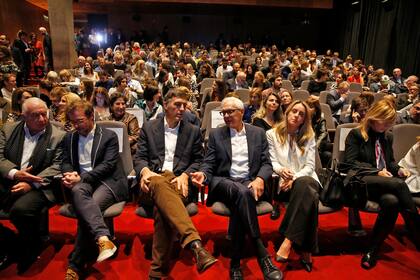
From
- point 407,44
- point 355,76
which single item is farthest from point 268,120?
point 407,44

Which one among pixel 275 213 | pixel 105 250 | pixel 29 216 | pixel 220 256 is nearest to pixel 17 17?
pixel 29 216

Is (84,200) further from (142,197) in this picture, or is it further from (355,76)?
(355,76)

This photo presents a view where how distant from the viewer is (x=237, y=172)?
8.84ft

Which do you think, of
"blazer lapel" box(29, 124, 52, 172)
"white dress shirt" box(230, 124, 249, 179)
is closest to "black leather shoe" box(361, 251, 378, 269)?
"white dress shirt" box(230, 124, 249, 179)

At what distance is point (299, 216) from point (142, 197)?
113 centimetres

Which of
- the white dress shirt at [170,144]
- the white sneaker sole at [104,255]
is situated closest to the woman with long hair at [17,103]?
the white dress shirt at [170,144]

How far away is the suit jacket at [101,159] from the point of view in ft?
8.46

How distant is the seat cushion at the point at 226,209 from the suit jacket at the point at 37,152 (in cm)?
122

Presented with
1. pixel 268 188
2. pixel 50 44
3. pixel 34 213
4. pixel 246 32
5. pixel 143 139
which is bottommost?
pixel 34 213

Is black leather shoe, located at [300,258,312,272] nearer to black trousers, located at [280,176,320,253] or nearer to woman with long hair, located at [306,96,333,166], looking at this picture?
black trousers, located at [280,176,320,253]

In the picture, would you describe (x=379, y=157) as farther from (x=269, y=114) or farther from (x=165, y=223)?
(x=165, y=223)

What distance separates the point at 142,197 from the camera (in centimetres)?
248

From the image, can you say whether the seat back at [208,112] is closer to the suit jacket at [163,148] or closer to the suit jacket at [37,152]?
the suit jacket at [163,148]

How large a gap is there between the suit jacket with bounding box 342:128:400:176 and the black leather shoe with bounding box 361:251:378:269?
65 cm
